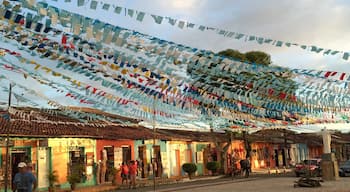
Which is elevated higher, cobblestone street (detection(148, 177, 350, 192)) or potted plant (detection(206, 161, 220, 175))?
potted plant (detection(206, 161, 220, 175))

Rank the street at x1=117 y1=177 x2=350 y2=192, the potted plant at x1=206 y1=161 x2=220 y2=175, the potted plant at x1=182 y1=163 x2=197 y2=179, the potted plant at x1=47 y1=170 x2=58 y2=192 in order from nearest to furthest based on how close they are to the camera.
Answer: the street at x1=117 y1=177 x2=350 y2=192, the potted plant at x1=47 y1=170 x2=58 y2=192, the potted plant at x1=182 y1=163 x2=197 y2=179, the potted plant at x1=206 y1=161 x2=220 y2=175

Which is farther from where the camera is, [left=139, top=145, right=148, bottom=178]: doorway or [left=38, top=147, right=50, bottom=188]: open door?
[left=139, top=145, right=148, bottom=178]: doorway

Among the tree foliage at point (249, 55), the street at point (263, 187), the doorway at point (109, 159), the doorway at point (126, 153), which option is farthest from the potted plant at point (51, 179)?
the tree foliage at point (249, 55)

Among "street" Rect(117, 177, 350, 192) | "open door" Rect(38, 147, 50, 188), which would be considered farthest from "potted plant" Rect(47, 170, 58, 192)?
"street" Rect(117, 177, 350, 192)

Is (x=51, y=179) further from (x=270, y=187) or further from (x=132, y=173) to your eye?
(x=270, y=187)

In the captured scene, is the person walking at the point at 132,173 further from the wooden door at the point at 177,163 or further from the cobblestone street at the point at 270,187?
the wooden door at the point at 177,163

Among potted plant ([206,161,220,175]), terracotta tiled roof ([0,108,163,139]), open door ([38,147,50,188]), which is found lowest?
potted plant ([206,161,220,175])

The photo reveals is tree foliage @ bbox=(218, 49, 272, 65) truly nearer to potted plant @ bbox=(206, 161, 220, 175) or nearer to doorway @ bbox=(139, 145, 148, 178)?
doorway @ bbox=(139, 145, 148, 178)

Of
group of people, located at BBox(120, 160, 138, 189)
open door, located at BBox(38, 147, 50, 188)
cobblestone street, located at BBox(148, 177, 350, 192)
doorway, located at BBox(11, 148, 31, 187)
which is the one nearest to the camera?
cobblestone street, located at BBox(148, 177, 350, 192)

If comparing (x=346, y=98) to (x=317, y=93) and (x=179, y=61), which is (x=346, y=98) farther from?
(x=179, y=61)

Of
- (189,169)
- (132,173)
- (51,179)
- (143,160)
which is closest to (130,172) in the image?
(132,173)

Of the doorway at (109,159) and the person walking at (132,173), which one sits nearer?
the person walking at (132,173)

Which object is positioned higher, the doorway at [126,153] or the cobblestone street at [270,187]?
the doorway at [126,153]

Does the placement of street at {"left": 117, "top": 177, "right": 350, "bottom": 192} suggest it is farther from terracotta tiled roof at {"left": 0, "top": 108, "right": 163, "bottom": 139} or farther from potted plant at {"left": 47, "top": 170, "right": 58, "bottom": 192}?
terracotta tiled roof at {"left": 0, "top": 108, "right": 163, "bottom": 139}
